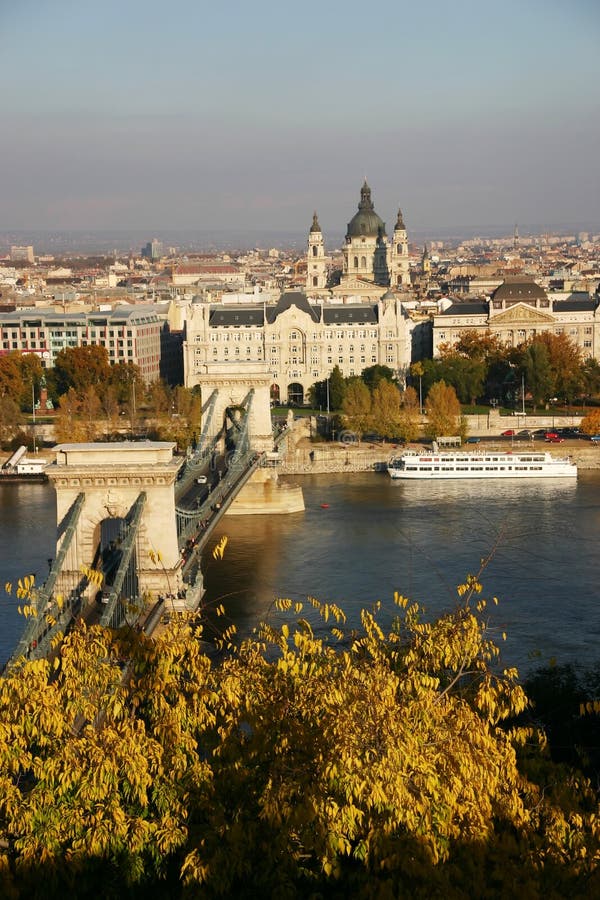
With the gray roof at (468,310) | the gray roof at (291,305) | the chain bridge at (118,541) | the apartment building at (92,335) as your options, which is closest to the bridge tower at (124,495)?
the chain bridge at (118,541)

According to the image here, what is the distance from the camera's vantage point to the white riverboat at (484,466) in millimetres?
21922

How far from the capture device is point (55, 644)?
7219 mm

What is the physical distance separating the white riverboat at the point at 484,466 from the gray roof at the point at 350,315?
Answer: 1007 centimetres

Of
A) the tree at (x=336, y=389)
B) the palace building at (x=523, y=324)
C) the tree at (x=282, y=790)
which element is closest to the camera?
the tree at (x=282, y=790)

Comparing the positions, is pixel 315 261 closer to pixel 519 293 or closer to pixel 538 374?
pixel 519 293

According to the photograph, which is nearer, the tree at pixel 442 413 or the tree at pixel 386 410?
the tree at pixel 386 410

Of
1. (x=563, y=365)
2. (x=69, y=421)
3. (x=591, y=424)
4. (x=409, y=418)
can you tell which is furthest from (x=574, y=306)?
(x=69, y=421)

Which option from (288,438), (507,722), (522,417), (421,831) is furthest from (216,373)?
(421,831)

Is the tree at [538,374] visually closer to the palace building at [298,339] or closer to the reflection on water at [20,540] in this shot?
the palace building at [298,339]

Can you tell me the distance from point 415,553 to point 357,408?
1065cm

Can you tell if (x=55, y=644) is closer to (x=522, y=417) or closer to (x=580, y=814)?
(x=580, y=814)

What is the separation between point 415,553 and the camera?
1534 centimetres

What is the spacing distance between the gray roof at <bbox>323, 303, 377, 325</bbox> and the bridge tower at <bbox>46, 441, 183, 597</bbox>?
836 inches

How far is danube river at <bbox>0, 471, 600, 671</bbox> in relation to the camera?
1216 cm
